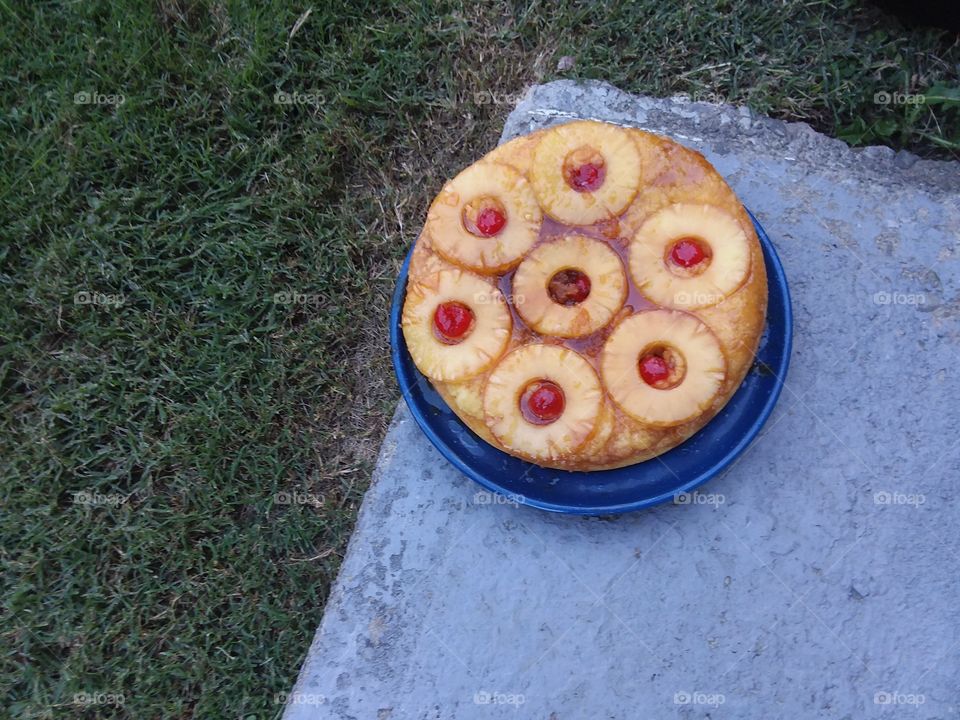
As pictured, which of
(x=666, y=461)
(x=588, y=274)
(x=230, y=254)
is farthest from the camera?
(x=230, y=254)

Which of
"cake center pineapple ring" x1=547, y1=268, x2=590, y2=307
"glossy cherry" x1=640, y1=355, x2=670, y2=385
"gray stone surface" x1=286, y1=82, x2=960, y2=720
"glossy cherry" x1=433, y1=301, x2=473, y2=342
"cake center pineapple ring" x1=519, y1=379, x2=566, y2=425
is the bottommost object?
"gray stone surface" x1=286, y1=82, x2=960, y2=720

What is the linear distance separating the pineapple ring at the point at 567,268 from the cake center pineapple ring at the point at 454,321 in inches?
7.2

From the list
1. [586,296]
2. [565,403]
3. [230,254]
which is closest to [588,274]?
[586,296]

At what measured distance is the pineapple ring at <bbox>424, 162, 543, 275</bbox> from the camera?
316 centimetres

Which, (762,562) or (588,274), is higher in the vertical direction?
(588,274)

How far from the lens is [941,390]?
346 centimetres

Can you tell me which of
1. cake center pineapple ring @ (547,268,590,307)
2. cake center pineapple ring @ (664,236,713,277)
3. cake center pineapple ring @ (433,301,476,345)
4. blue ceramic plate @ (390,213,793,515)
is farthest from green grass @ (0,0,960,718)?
cake center pineapple ring @ (664,236,713,277)

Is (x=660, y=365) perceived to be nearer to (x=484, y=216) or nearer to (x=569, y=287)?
(x=569, y=287)

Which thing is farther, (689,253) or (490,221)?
(490,221)

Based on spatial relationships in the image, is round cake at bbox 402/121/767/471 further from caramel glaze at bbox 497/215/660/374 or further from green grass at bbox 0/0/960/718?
green grass at bbox 0/0/960/718

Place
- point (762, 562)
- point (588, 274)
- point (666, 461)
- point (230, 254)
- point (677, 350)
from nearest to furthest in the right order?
point (677, 350) → point (588, 274) → point (666, 461) → point (762, 562) → point (230, 254)

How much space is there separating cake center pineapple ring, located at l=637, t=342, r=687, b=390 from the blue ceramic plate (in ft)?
1.34

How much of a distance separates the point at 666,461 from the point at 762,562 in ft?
1.93

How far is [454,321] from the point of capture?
3.12 m
